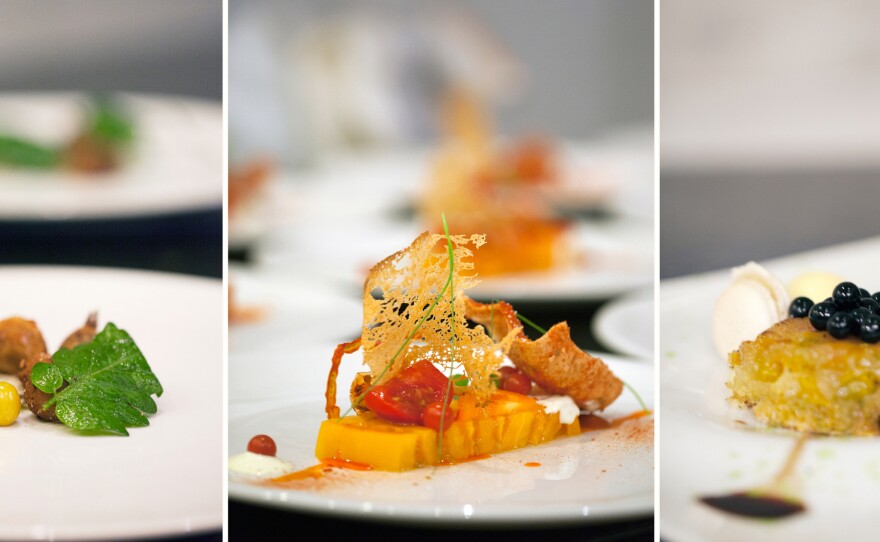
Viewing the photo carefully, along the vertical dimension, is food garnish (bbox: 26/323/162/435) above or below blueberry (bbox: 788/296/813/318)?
below

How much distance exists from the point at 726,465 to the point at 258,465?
2.57 ft

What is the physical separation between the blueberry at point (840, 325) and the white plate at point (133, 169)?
1.65 metres

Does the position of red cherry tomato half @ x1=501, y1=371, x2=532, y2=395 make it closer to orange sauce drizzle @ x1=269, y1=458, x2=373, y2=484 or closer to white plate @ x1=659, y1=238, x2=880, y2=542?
white plate @ x1=659, y1=238, x2=880, y2=542

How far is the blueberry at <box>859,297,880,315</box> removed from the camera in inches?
79.4

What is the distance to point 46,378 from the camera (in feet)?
6.40

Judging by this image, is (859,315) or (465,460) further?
(859,315)

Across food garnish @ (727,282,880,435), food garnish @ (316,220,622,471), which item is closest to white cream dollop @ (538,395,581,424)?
food garnish @ (316,220,622,471)

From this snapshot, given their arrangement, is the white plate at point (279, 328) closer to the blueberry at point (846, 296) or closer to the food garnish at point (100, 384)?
the food garnish at point (100, 384)

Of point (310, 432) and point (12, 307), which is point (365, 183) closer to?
point (12, 307)

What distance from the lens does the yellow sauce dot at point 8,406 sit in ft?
6.38

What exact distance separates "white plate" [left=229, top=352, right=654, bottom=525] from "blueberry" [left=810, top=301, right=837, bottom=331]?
358 millimetres

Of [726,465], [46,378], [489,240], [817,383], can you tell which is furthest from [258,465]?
[489,240]

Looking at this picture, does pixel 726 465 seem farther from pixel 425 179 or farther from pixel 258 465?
pixel 425 179

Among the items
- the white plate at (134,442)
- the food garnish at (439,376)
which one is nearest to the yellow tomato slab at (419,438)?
the food garnish at (439,376)
